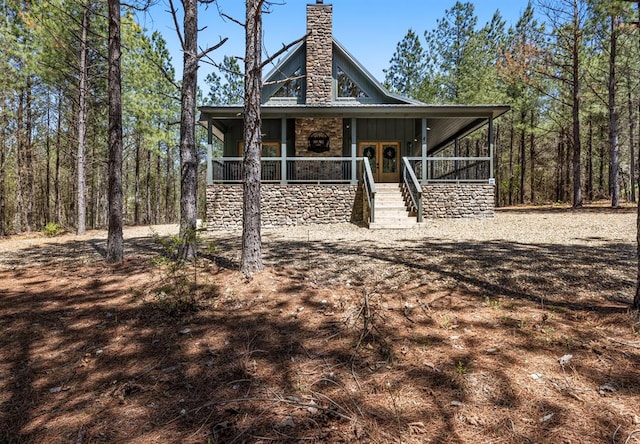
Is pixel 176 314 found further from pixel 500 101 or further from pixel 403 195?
pixel 500 101

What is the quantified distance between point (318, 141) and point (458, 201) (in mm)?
6045

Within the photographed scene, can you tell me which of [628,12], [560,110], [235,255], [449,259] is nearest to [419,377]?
[449,259]

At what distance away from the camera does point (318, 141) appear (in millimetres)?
14266

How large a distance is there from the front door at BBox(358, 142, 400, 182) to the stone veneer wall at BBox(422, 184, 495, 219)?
306 centimetres

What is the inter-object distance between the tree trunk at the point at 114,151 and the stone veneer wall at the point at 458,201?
31.0 ft

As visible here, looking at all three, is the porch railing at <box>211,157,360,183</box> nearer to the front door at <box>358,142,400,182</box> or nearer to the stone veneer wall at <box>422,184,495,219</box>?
the front door at <box>358,142,400,182</box>

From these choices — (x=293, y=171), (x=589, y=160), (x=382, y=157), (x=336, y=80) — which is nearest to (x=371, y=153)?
(x=382, y=157)

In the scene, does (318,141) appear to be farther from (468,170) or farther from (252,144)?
(252,144)

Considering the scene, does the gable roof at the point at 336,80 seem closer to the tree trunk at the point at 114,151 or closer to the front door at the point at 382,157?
the front door at the point at 382,157

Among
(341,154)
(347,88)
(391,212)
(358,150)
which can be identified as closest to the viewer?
(391,212)

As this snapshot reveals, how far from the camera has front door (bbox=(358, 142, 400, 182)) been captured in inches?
583

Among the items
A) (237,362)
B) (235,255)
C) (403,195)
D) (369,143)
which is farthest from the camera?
(369,143)

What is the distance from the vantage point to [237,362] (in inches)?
111

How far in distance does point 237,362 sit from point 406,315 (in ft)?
5.83
